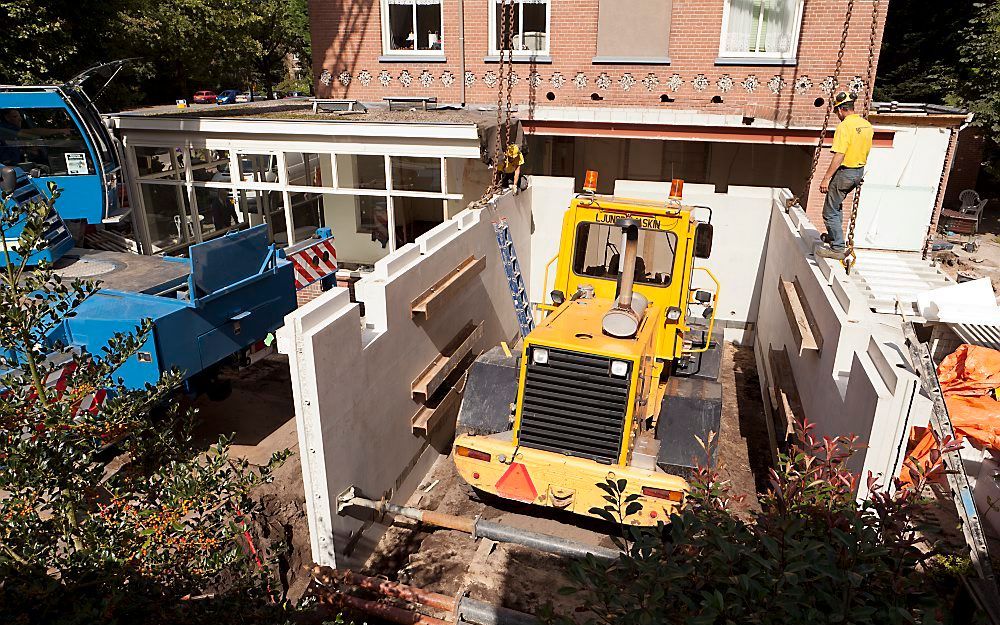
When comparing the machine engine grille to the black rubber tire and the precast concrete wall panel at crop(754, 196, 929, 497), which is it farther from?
the black rubber tire

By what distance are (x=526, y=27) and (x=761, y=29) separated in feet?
15.2

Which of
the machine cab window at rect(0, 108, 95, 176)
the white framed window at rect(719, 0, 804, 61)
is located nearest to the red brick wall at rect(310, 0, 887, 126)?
the white framed window at rect(719, 0, 804, 61)

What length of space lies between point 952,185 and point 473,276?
74.3ft

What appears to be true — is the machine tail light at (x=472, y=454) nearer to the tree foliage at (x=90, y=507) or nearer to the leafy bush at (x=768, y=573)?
the tree foliage at (x=90, y=507)

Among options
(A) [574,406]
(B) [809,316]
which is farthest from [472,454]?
(B) [809,316]

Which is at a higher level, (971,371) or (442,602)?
(971,371)

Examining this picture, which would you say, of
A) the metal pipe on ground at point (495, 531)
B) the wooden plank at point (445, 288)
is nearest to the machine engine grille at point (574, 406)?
the metal pipe on ground at point (495, 531)

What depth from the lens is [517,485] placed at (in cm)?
590

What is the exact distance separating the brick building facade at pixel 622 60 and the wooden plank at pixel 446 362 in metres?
4.80

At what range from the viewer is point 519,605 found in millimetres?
5363

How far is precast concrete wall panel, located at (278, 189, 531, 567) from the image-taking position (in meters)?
5.09

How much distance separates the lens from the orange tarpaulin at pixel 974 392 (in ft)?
22.5

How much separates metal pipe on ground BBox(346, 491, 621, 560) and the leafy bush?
254 centimetres

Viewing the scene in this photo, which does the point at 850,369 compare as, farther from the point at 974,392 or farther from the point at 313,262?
the point at 313,262
